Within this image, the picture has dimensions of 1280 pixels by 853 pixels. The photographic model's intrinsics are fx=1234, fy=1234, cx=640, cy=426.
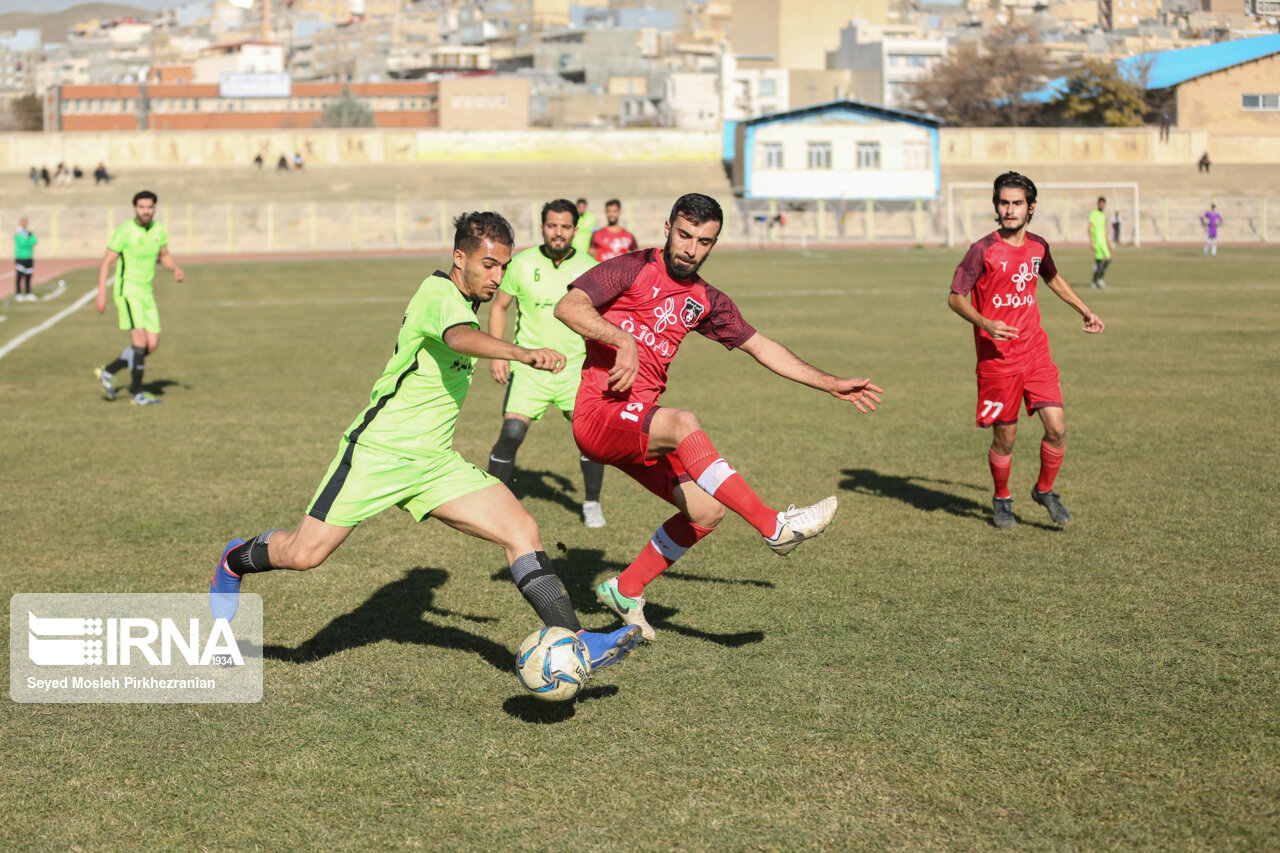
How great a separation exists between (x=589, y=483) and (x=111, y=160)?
7780 cm

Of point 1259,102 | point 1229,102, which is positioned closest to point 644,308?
Result: point 1229,102

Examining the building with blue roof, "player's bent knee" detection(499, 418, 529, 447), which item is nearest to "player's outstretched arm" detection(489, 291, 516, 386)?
"player's bent knee" detection(499, 418, 529, 447)

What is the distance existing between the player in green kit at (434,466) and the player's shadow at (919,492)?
177 inches

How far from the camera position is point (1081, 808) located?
4.43 metres

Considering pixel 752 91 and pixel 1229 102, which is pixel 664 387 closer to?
pixel 1229 102

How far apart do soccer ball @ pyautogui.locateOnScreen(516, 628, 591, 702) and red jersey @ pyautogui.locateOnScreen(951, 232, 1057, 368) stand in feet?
15.6

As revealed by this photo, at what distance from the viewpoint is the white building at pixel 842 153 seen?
70.1 metres

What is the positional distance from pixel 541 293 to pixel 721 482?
401 centimetres

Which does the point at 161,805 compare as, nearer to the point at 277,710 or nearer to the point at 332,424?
the point at 277,710

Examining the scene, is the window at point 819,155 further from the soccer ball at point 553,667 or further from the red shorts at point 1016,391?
the soccer ball at point 553,667

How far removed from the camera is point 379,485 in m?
5.71

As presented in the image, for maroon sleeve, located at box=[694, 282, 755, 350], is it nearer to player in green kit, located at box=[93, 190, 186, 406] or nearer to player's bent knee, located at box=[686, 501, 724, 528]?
player's bent knee, located at box=[686, 501, 724, 528]

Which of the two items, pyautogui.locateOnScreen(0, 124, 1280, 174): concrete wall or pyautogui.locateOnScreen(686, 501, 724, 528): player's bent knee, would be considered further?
pyautogui.locateOnScreen(0, 124, 1280, 174): concrete wall

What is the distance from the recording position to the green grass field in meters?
4.46
